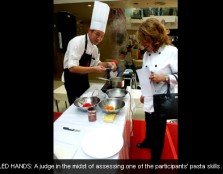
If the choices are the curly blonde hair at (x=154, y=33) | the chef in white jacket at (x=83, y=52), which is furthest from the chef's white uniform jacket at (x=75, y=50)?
the curly blonde hair at (x=154, y=33)

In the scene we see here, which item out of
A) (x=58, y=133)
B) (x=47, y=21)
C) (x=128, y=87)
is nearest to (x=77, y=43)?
(x=128, y=87)

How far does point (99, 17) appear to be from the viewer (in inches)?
57.7

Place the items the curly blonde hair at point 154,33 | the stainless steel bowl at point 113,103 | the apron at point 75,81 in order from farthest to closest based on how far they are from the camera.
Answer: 1. the apron at point 75,81
2. the stainless steel bowl at point 113,103
3. the curly blonde hair at point 154,33

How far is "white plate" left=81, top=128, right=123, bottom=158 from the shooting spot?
0.74 metres

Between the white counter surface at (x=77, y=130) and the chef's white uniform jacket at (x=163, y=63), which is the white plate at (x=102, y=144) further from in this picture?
the chef's white uniform jacket at (x=163, y=63)

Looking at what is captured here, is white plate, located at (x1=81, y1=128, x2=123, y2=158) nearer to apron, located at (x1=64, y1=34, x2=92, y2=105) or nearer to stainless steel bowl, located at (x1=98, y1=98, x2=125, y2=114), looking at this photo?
stainless steel bowl, located at (x1=98, y1=98, x2=125, y2=114)

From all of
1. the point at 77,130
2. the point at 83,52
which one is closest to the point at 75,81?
the point at 83,52

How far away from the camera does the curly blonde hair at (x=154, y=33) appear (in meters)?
1.06

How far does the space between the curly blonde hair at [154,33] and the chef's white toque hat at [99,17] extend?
0.48 m

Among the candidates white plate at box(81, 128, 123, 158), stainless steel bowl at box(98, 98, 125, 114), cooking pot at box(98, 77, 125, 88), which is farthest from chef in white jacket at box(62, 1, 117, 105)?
white plate at box(81, 128, 123, 158)

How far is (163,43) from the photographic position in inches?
44.0

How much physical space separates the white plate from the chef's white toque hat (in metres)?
0.96

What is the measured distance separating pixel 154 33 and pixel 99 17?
0.63 metres
